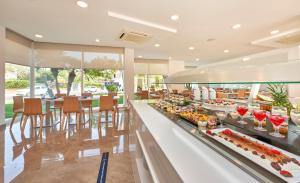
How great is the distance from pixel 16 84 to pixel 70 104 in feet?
9.08

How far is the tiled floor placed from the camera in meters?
2.08

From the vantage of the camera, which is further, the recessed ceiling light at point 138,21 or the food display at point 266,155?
the recessed ceiling light at point 138,21

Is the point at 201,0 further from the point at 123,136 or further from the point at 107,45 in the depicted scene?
the point at 107,45

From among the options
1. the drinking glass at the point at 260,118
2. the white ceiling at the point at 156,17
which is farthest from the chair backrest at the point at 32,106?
the drinking glass at the point at 260,118

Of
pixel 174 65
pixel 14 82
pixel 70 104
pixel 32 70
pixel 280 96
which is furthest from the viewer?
pixel 174 65

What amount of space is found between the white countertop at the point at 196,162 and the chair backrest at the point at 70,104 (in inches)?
136

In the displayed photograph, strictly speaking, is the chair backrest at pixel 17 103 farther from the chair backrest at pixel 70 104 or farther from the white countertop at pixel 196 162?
the white countertop at pixel 196 162

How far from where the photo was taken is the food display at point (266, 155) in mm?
626

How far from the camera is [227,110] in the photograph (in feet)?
5.37

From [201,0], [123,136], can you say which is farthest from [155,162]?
[201,0]

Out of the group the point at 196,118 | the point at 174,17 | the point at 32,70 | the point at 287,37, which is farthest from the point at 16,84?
the point at 287,37

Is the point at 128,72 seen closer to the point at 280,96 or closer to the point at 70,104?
the point at 70,104

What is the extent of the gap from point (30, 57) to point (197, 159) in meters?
6.83

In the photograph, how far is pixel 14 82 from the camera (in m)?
5.08
